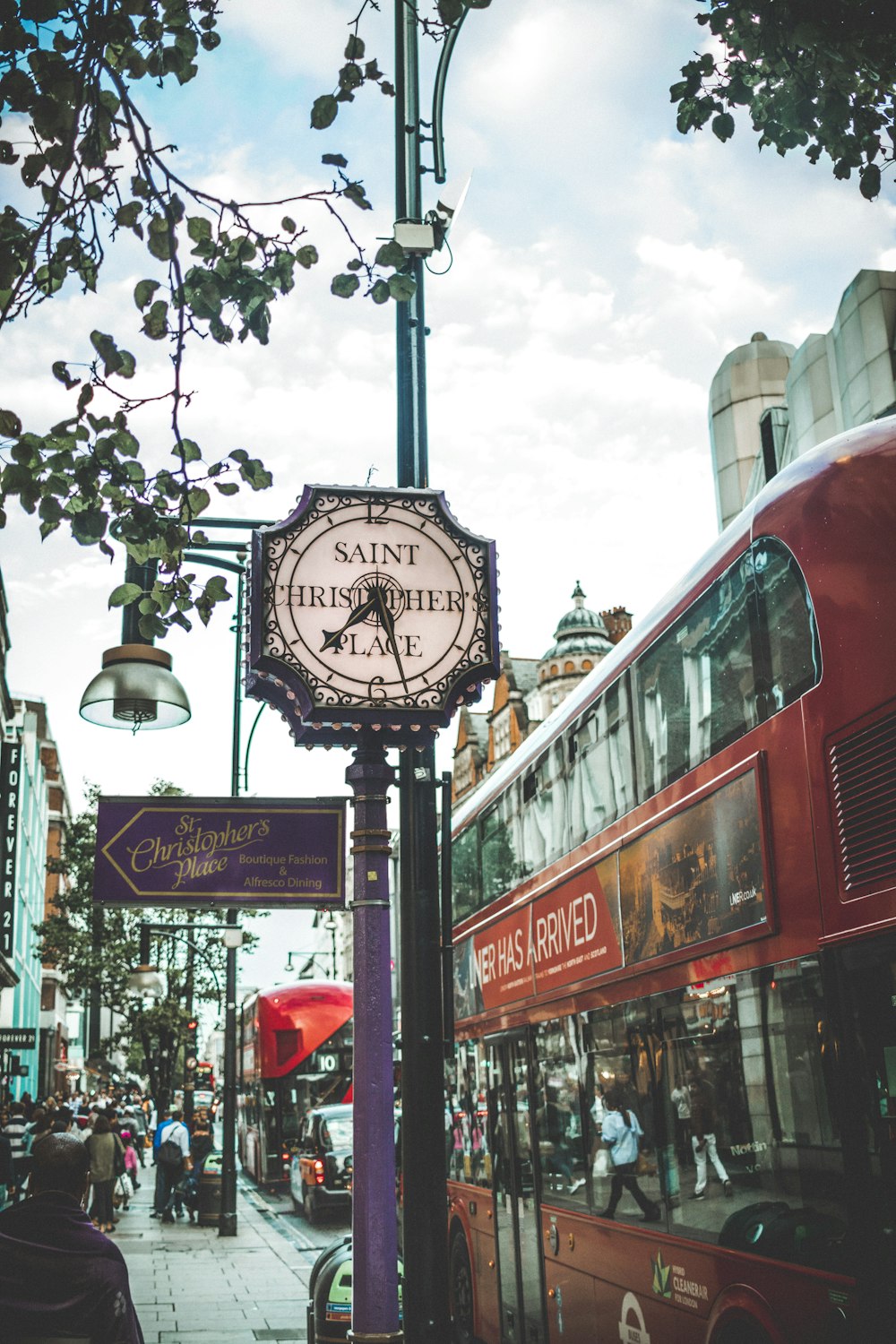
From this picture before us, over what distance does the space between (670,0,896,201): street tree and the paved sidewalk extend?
30.0ft

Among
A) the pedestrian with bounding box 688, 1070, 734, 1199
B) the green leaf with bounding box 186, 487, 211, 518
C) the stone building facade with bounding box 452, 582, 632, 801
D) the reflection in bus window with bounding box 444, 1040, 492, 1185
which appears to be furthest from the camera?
the stone building facade with bounding box 452, 582, 632, 801

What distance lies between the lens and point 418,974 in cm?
438

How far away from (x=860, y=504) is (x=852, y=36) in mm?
1761

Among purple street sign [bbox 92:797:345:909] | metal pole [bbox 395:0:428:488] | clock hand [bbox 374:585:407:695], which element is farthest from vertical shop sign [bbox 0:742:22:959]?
clock hand [bbox 374:585:407:695]

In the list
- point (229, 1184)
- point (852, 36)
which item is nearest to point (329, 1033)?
point (229, 1184)

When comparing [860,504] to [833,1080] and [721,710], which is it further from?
[833,1080]

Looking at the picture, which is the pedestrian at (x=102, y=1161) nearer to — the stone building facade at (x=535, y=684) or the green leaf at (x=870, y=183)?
the green leaf at (x=870, y=183)

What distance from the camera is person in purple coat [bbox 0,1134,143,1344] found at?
330 centimetres

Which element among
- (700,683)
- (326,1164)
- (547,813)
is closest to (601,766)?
(547,813)

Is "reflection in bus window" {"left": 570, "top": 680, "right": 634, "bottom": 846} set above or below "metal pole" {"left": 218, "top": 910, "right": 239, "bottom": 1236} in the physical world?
above

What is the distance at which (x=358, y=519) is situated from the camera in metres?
4.60

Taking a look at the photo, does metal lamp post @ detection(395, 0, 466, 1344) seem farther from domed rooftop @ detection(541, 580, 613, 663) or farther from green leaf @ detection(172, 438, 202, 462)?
domed rooftop @ detection(541, 580, 613, 663)

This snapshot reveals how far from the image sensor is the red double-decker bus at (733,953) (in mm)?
4676

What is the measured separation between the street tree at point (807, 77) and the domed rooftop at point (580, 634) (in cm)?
5747
